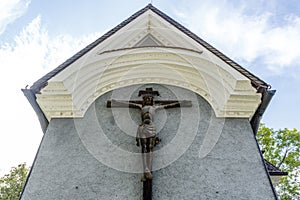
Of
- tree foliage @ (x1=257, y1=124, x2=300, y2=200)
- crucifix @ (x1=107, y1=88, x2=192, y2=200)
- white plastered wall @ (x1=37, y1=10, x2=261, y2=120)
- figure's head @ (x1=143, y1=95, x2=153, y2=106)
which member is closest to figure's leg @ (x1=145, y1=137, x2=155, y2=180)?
crucifix @ (x1=107, y1=88, x2=192, y2=200)

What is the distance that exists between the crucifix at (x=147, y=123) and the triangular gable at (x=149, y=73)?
1.66 feet

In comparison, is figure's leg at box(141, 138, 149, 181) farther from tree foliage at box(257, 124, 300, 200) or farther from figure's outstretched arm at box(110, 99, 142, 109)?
tree foliage at box(257, 124, 300, 200)

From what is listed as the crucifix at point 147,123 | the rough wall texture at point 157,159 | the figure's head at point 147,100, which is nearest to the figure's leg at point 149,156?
the crucifix at point 147,123

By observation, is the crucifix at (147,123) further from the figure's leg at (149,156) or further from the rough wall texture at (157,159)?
the rough wall texture at (157,159)

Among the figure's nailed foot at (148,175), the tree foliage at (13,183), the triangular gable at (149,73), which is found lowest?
the figure's nailed foot at (148,175)

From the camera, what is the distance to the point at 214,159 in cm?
490

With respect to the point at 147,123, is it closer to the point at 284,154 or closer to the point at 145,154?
the point at 145,154

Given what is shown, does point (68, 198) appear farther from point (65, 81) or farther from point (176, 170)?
point (65, 81)

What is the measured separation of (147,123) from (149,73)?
167 centimetres

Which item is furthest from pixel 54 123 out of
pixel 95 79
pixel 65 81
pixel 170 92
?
pixel 170 92

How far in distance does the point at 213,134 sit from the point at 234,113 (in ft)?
1.94

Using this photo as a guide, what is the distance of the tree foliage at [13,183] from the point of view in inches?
764

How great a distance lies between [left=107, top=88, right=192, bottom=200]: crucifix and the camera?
441 cm

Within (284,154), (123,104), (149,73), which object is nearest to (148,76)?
(149,73)
